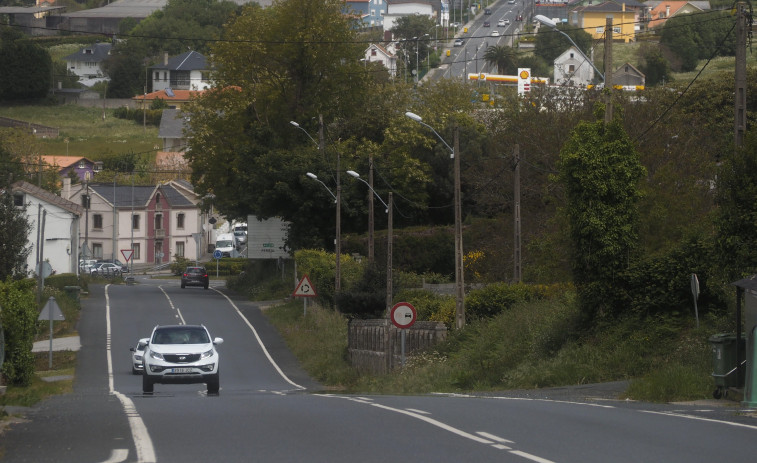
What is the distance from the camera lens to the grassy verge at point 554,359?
21053 millimetres

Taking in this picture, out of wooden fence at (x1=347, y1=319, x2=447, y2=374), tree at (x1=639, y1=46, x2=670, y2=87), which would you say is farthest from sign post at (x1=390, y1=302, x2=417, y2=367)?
tree at (x1=639, y1=46, x2=670, y2=87)

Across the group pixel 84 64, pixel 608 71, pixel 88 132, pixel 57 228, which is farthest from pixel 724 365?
pixel 84 64

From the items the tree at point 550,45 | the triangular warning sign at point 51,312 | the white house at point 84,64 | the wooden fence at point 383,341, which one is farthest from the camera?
the white house at point 84,64

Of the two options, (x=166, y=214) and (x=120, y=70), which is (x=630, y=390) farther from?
(x=120, y=70)

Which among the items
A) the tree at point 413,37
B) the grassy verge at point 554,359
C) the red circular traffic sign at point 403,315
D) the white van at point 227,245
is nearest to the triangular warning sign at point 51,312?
the grassy verge at point 554,359

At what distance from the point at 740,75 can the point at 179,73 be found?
527 feet

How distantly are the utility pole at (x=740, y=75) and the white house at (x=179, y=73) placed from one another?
519 ft

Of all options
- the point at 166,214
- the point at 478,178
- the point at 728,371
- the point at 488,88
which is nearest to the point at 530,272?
the point at 478,178

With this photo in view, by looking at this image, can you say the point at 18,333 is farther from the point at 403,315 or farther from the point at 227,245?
the point at 227,245

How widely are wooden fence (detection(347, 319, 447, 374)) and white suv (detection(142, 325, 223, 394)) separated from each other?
9127mm

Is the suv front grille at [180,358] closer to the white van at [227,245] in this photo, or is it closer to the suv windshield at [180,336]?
the suv windshield at [180,336]

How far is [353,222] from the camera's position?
2443 inches

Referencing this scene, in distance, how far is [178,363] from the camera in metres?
25.6

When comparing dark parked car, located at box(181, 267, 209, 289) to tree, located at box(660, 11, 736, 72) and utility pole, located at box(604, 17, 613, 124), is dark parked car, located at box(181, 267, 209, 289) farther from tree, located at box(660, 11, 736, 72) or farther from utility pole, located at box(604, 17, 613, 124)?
tree, located at box(660, 11, 736, 72)
